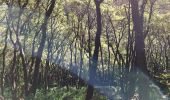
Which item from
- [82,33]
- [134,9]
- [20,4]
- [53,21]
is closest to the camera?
[134,9]

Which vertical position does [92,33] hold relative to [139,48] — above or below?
above

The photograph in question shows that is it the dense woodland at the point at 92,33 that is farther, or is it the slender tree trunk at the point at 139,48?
the dense woodland at the point at 92,33

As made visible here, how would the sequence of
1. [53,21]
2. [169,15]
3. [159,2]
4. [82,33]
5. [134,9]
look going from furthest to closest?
[82,33] → [53,21] → [169,15] → [159,2] → [134,9]

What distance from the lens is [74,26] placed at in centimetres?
3897

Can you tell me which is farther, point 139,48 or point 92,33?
point 92,33

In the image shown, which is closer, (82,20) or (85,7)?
(85,7)

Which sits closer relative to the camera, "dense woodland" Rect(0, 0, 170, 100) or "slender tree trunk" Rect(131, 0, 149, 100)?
"slender tree trunk" Rect(131, 0, 149, 100)

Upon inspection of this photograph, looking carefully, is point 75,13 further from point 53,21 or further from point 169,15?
point 169,15

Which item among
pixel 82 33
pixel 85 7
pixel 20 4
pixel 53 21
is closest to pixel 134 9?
pixel 20 4

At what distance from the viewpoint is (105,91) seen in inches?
1258

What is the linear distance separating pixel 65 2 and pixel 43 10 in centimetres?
284

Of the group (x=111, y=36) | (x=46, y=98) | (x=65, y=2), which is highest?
(x=65, y=2)

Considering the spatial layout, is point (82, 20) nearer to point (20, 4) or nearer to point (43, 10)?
point (43, 10)

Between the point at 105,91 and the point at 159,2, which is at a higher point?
the point at 159,2
